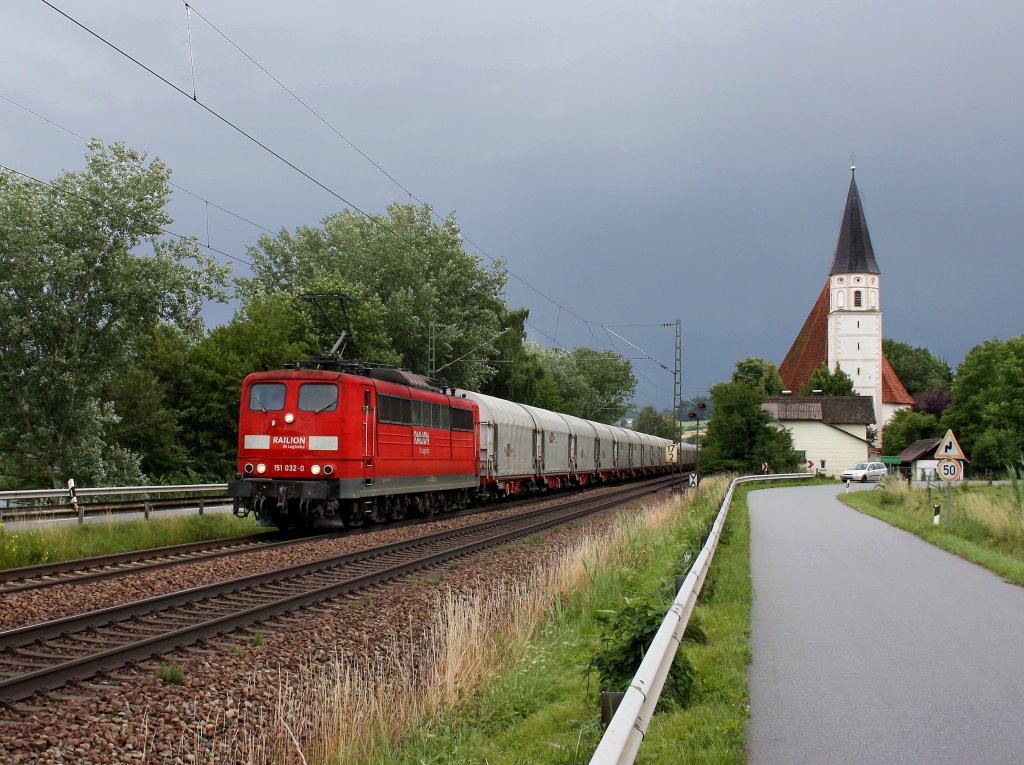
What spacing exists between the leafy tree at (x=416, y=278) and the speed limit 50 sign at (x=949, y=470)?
95.4 ft

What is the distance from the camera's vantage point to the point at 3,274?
27031mm

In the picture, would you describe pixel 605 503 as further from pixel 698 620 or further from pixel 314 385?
pixel 698 620

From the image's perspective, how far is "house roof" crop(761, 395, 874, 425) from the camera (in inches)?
3002

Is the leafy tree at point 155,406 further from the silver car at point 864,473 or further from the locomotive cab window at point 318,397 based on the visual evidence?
the silver car at point 864,473

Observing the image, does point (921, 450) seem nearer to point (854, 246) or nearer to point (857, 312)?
point (857, 312)

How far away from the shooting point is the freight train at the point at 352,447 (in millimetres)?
19031

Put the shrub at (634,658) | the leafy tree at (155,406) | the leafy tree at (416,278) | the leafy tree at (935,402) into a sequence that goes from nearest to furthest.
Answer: the shrub at (634,658) → the leafy tree at (155,406) → the leafy tree at (416,278) → the leafy tree at (935,402)

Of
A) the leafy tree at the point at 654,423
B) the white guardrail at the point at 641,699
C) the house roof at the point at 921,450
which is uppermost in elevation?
the leafy tree at the point at 654,423

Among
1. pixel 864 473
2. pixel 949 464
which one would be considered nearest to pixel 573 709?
pixel 949 464

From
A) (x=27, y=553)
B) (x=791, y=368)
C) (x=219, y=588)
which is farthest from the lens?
(x=791, y=368)

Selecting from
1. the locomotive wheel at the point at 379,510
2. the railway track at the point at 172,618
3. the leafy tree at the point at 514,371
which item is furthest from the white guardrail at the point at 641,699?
the leafy tree at the point at 514,371

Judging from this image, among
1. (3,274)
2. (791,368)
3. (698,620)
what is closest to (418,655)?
(698,620)

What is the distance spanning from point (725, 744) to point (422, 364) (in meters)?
47.8

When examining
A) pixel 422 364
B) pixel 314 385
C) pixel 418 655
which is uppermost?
pixel 422 364
